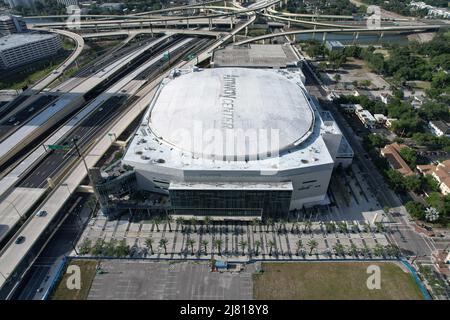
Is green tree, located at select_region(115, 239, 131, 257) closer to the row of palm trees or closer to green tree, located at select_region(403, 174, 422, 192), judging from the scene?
the row of palm trees

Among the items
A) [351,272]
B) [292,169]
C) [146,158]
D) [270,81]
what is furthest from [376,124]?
[146,158]

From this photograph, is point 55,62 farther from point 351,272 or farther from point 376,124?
point 351,272

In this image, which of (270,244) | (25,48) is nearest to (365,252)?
(270,244)

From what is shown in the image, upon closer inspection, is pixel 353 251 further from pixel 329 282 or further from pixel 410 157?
pixel 410 157

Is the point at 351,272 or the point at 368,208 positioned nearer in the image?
the point at 351,272

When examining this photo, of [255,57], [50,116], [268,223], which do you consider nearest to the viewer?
[268,223]
